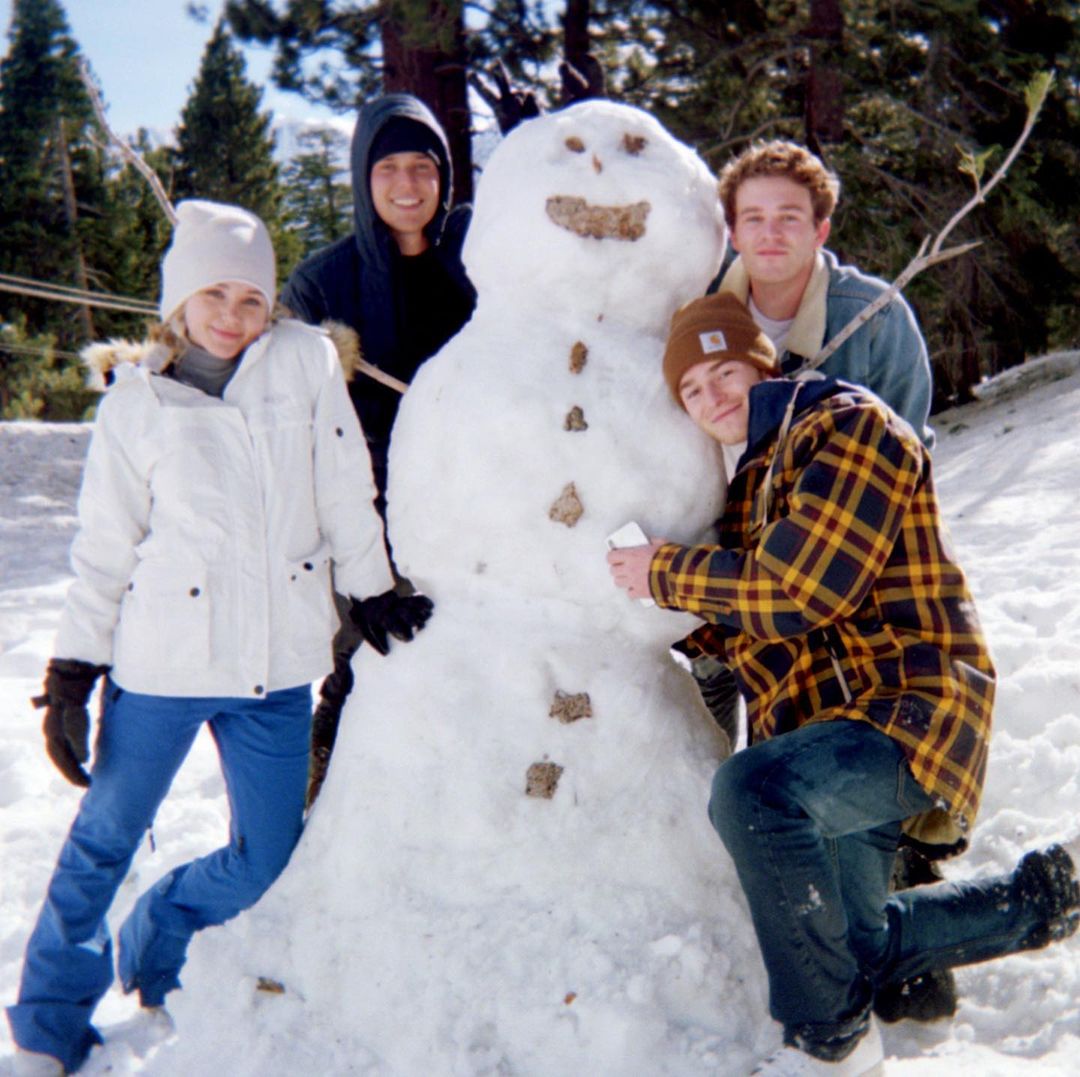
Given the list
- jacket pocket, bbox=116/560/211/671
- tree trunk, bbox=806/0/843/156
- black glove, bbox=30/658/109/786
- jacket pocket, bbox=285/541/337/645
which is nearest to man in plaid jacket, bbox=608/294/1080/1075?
jacket pocket, bbox=285/541/337/645

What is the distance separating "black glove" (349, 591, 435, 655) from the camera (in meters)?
2.27

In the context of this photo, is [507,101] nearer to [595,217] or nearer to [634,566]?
[595,217]

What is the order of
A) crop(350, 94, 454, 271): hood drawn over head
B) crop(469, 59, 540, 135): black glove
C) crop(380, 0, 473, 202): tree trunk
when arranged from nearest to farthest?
crop(469, 59, 540, 135): black glove, crop(350, 94, 454, 271): hood drawn over head, crop(380, 0, 473, 202): tree trunk

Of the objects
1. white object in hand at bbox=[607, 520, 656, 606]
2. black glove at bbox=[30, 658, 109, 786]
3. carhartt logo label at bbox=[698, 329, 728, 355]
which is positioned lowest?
black glove at bbox=[30, 658, 109, 786]

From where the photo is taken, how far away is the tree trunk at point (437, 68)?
6.26 m

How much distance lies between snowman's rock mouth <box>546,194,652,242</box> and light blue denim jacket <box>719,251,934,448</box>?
0.26 meters

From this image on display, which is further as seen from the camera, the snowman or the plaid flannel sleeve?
the snowman

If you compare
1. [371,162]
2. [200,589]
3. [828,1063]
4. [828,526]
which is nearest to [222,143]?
[371,162]

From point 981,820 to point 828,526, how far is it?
152 centimetres

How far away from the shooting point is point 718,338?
2.07 metres

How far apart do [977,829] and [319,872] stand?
1.74 m

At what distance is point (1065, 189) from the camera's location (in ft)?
28.6

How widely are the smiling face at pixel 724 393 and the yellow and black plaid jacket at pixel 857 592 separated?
13cm

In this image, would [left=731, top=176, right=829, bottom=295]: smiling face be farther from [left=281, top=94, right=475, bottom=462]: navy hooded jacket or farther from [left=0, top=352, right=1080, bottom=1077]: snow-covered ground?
[left=0, top=352, right=1080, bottom=1077]: snow-covered ground
